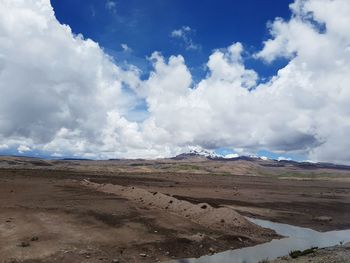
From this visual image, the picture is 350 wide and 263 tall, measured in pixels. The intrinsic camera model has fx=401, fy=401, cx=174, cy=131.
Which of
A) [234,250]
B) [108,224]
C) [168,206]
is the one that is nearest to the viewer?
[234,250]

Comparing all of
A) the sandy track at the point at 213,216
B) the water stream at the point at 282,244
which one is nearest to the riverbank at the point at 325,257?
the water stream at the point at 282,244

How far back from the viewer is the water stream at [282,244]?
23.7 meters

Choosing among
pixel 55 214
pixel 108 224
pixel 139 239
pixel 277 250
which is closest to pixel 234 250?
pixel 277 250

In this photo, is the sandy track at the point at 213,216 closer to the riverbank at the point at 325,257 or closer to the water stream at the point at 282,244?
the water stream at the point at 282,244

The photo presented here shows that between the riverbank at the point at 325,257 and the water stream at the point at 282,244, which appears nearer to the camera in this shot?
the riverbank at the point at 325,257

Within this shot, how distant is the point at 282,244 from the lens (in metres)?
29.1

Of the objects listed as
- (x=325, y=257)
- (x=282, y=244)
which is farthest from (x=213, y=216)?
(x=325, y=257)

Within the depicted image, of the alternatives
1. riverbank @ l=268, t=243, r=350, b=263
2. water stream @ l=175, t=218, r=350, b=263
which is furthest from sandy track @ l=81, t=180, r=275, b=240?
riverbank @ l=268, t=243, r=350, b=263

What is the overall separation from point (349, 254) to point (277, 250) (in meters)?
4.76

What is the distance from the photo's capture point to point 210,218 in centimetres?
3359

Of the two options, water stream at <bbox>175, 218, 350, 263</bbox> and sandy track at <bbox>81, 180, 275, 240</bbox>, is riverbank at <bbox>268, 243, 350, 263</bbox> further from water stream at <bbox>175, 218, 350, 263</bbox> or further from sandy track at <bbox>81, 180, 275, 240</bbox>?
sandy track at <bbox>81, 180, 275, 240</bbox>

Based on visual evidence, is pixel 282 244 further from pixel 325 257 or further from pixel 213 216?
pixel 325 257

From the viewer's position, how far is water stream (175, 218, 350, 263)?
23703 mm

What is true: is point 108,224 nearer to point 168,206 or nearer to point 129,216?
point 129,216
